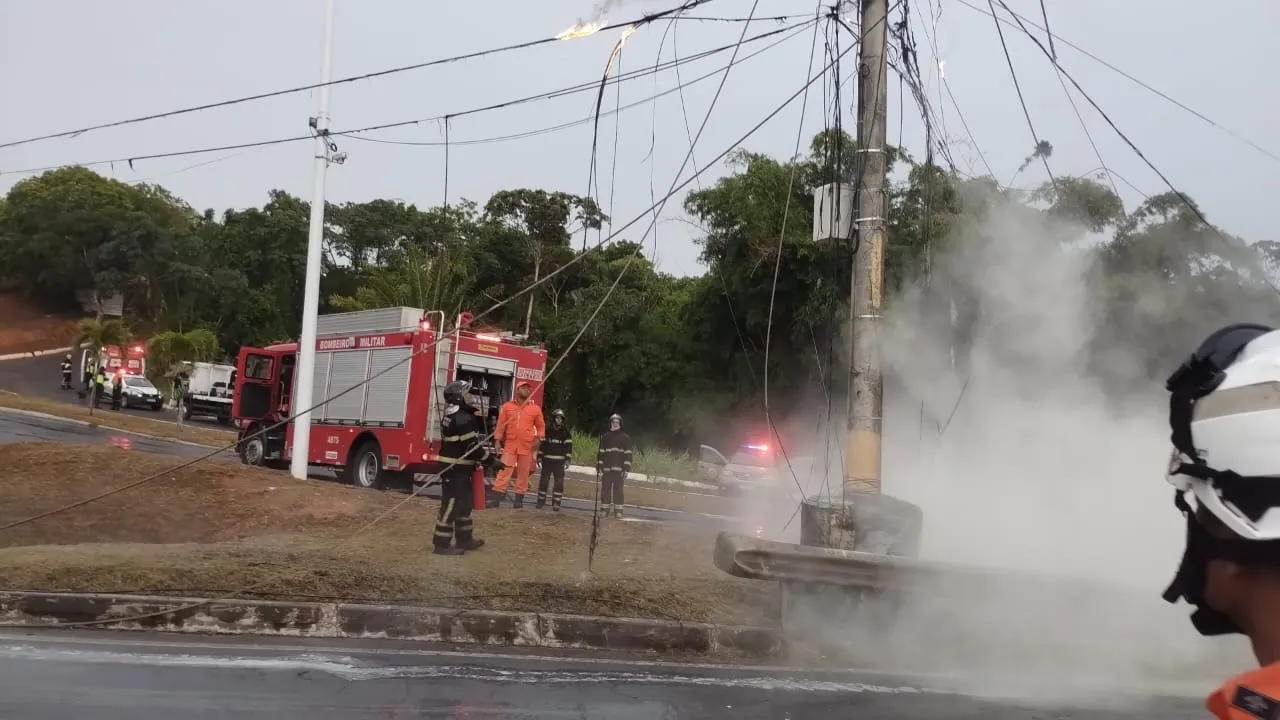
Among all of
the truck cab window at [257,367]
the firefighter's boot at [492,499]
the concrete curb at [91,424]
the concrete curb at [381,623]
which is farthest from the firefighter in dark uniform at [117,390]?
the concrete curb at [381,623]

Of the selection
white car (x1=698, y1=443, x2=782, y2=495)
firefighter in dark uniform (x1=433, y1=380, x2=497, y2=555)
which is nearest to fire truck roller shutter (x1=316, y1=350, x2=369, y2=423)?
firefighter in dark uniform (x1=433, y1=380, x2=497, y2=555)

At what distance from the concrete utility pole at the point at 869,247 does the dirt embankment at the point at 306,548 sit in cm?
166

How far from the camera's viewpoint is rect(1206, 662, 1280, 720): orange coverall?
122 centimetres

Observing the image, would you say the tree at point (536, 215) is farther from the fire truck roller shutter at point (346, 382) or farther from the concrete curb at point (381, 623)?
the concrete curb at point (381, 623)

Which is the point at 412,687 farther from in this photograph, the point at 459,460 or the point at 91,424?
the point at 91,424

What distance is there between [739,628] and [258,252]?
55.9 metres

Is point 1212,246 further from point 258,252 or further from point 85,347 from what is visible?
point 258,252

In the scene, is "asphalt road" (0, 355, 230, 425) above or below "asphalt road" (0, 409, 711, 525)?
above

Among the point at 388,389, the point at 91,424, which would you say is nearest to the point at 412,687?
the point at 388,389

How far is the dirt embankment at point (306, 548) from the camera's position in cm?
780

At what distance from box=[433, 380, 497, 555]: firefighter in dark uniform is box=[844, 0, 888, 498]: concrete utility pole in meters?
3.50

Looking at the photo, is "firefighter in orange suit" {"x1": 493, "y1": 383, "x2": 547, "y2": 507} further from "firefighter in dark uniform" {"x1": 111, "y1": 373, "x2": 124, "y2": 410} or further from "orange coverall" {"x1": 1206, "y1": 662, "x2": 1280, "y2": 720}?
"firefighter in dark uniform" {"x1": 111, "y1": 373, "x2": 124, "y2": 410}

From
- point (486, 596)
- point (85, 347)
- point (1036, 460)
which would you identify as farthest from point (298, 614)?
point (85, 347)

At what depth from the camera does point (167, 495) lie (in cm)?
1220
